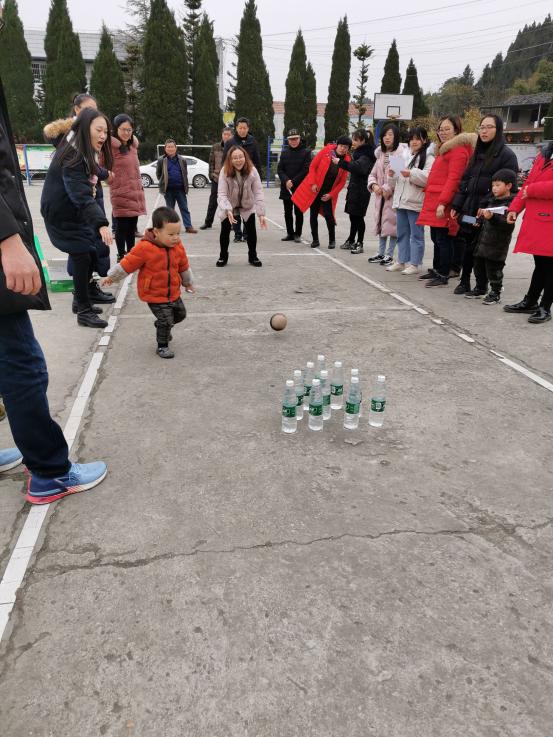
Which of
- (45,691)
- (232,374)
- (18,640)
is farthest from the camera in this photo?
(232,374)

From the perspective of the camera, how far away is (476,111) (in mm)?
60875

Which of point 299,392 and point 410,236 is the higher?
point 410,236

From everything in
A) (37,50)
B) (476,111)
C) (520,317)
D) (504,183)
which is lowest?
(520,317)

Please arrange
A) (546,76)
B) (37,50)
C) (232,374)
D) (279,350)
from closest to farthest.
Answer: (232,374) → (279,350) → (37,50) → (546,76)

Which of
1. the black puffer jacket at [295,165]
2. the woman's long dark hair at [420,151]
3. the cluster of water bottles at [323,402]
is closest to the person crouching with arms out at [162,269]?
the cluster of water bottles at [323,402]

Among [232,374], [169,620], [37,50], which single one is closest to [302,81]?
[37,50]

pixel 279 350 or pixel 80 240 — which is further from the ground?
pixel 80 240

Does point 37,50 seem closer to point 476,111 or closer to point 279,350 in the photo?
point 476,111

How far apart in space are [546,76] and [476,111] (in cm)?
2819

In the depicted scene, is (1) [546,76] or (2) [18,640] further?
(1) [546,76]

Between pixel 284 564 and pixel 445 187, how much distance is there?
6.06m

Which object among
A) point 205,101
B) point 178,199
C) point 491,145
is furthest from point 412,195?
point 205,101

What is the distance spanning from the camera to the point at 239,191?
27.6 ft

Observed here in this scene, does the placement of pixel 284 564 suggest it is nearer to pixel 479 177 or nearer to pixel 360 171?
pixel 479 177
